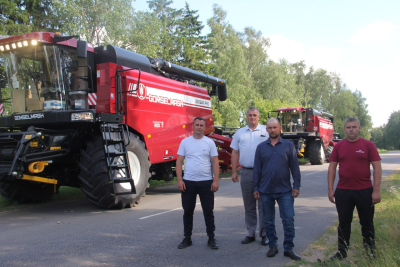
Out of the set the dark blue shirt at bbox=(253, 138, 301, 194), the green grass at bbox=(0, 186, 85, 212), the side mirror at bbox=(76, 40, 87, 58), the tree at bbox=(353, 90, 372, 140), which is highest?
the tree at bbox=(353, 90, 372, 140)

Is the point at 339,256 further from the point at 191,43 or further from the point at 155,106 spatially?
the point at 191,43

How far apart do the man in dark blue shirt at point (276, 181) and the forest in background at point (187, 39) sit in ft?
78.6

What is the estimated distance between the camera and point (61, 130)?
8305 mm

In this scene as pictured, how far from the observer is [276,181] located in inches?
185

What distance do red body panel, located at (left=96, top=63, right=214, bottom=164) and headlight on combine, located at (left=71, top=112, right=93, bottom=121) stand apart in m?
0.84

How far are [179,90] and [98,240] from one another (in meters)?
6.26

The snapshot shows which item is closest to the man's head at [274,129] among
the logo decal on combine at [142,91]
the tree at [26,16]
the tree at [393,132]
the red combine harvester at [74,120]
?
the red combine harvester at [74,120]

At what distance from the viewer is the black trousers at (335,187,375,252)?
4.33 m

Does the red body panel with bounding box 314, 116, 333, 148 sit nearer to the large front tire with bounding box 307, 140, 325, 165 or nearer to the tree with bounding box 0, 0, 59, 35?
the large front tire with bounding box 307, 140, 325, 165

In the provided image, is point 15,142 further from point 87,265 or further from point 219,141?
point 219,141

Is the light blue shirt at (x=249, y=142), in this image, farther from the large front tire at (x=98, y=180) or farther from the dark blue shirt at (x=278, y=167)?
the large front tire at (x=98, y=180)

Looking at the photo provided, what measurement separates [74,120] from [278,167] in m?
4.70

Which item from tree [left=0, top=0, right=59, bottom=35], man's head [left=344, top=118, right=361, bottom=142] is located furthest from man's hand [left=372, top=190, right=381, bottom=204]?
tree [left=0, top=0, right=59, bottom=35]

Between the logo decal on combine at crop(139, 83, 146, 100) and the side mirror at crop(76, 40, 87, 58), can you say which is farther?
the logo decal on combine at crop(139, 83, 146, 100)
